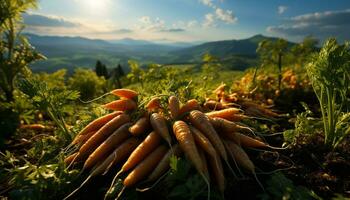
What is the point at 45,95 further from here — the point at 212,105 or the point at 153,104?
the point at 212,105

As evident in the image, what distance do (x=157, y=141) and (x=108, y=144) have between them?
555 millimetres

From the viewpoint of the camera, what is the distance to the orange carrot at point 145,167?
312cm

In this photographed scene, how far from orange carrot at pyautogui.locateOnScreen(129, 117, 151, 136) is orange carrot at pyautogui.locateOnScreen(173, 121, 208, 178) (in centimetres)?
40

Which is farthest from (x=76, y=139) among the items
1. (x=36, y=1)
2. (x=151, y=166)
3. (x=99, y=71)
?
(x=99, y=71)

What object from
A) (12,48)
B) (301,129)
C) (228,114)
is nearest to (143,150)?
(228,114)

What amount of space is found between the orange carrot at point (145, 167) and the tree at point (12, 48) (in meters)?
4.71

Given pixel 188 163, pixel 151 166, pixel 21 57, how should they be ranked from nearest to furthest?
pixel 188 163, pixel 151 166, pixel 21 57

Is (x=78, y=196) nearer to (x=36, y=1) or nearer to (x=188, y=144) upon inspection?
(x=188, y=144)

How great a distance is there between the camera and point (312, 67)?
3.78 m

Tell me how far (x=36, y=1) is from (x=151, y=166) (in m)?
5.79

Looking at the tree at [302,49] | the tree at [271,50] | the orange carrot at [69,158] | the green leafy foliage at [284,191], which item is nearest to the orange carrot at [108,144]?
the orange carrot at [69,158]

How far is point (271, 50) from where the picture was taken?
27.7 ft

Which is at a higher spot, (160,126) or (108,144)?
(160,126)

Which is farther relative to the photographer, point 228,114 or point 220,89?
point 220,89
